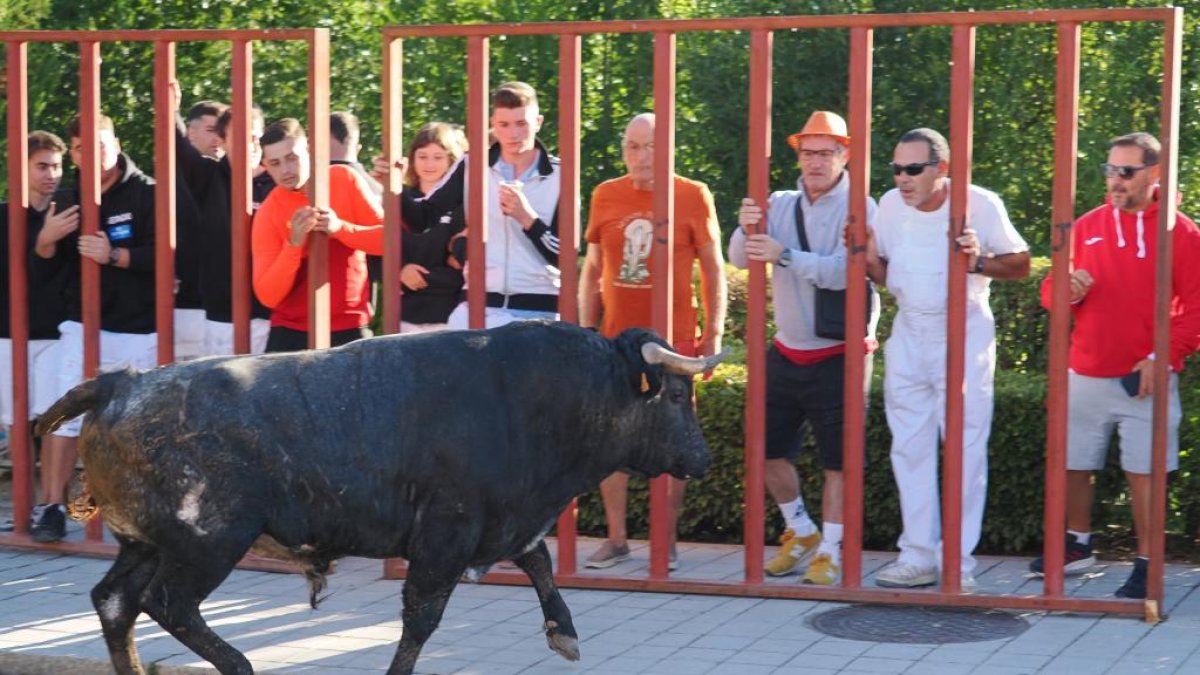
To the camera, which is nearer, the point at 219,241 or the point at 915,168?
the point at 915,168

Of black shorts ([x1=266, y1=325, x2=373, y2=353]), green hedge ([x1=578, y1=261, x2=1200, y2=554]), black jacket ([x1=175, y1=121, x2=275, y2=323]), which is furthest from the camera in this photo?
black jacket ([x1=175, y1=121, x2=275, y2=323])

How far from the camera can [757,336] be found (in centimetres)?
841

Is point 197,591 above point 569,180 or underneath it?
underneath

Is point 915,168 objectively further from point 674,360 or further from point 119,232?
point 119,232

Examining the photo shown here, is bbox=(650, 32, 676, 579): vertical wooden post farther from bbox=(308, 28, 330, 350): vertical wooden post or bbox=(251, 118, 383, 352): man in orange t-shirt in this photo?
bbox=(308, 28, 330, 350): vertical wooden post

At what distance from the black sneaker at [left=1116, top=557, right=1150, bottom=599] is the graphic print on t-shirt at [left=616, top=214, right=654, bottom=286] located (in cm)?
251

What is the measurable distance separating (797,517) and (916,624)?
42.4 inches

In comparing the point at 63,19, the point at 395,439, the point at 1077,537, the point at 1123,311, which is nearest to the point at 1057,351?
the point at 1123,311

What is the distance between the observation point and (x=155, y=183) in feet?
30.6

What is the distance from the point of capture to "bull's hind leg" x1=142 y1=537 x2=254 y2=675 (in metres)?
6.64

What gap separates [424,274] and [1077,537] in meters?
3.27

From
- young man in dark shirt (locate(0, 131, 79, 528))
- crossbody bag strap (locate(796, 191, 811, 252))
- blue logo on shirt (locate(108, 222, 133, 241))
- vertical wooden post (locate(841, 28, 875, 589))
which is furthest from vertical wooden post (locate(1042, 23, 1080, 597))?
young man in dark shirt (locate(0, 131, 79, 528))

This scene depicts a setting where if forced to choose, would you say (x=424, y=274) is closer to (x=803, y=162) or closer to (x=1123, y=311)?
(x=803, y=162)

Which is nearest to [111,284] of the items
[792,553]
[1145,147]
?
[792,553]
